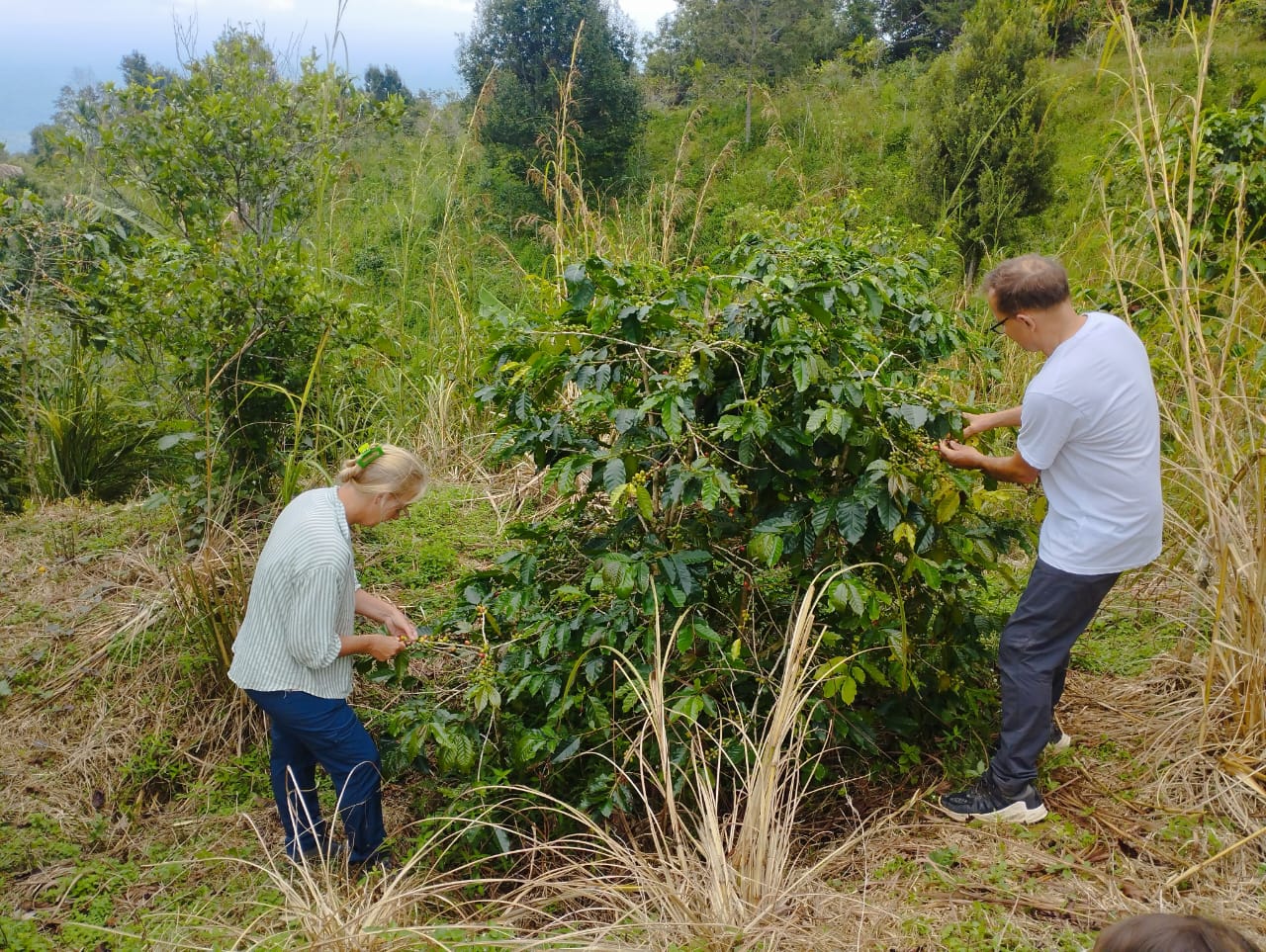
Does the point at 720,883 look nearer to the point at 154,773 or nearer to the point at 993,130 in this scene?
the point at 154,773

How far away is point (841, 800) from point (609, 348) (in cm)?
171

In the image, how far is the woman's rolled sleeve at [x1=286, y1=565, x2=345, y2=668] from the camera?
8.40ft

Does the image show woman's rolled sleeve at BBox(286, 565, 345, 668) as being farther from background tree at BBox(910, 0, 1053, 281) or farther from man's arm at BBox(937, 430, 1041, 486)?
background tree at BBox(910, 0, 1053, 281)

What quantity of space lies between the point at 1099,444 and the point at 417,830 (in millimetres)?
→ 2494

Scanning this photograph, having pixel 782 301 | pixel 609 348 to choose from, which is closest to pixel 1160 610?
pixel 782 301

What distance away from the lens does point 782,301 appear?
2496 millimetres

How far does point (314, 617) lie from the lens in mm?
2566

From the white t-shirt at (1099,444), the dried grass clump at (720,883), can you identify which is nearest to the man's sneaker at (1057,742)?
the white t-shirt at (1099,444)

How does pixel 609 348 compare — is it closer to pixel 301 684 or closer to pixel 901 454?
pixel 901 454

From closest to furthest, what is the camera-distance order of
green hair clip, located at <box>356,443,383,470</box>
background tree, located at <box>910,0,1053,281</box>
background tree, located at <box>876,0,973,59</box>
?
green hair clip, located at <box>356,443,383,470</box> → background tree, located at <box>910,0,1053,281</box> → background tree, located at <box>876,0,973,59</box>

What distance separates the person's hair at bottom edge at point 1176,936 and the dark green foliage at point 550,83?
1153 cm

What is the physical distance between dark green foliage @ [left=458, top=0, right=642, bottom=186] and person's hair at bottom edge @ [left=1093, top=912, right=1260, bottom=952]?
37.8ft

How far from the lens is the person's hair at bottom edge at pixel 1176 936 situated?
51.9 inches

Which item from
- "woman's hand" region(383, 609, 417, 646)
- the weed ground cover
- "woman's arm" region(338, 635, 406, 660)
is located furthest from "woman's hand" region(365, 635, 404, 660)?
the weed ground cover
